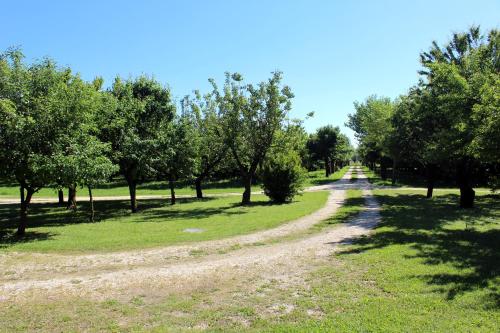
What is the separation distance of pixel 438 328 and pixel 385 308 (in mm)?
1111

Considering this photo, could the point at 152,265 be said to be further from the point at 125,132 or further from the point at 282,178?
the point at 282,178

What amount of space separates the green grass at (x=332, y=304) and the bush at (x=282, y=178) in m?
18.1

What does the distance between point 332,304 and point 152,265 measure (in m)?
5.79

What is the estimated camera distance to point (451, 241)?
45.8 ft

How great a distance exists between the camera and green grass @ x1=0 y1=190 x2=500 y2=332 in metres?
6.93

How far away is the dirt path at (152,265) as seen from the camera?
9.64m

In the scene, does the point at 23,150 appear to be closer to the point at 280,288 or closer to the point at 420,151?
Result: the point at 280,288

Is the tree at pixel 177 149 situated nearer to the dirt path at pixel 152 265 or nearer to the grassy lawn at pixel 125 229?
the grassy lawn at pixel 125 229

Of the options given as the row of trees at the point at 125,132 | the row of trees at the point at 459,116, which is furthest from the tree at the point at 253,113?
the row of trees at the point at 459,116

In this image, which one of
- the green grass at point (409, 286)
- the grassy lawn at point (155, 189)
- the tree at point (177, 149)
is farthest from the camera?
the grassy lawn at point (155, 189)

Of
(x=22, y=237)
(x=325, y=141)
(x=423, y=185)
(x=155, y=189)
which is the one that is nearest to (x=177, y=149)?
(x=22, y=237)

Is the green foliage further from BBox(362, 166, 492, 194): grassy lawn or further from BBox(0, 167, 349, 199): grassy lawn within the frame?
BBox(0, 167, 349, 199): grassy lawn

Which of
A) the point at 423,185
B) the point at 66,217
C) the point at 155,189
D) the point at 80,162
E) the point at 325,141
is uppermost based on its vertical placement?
the point at 325,141

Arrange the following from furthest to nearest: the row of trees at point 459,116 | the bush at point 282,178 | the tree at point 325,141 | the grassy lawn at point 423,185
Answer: the tree at point 325,141 < the grassy lawn at point 423,185 < the bush at point 282,178 < the row of trees at point 459,116
